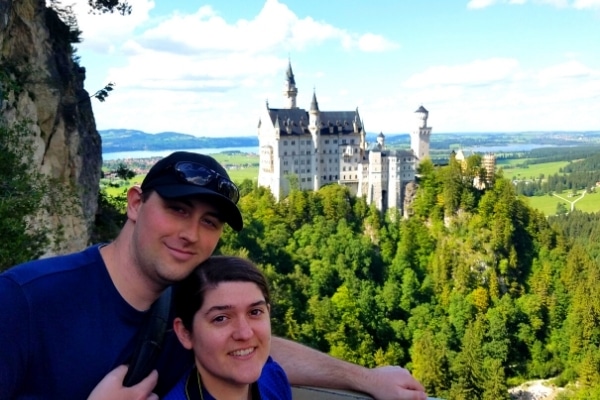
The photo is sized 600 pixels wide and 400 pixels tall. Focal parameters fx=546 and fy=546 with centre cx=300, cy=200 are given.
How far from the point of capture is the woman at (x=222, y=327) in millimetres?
2250

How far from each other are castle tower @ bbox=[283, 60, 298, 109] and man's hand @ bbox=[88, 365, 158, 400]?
6831cm

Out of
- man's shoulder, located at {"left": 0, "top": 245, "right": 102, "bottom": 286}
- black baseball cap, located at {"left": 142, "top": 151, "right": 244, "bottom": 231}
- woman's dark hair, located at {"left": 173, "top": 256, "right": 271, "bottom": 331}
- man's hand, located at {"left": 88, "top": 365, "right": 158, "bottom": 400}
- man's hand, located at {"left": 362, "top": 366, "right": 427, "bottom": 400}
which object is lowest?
man's hand, located at {"left": 362, "top": 366, "right": 427, "bottom": 400}

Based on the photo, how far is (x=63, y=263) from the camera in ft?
7.77

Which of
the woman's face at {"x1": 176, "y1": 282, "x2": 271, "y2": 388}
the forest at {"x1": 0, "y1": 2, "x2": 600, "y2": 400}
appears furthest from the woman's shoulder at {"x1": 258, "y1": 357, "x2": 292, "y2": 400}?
the forest at {"x1": 0, "y1": 2, "x2": 600, "y2": 400}

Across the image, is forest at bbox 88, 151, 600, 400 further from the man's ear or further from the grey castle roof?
the man's ear

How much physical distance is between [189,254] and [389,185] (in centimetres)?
5700

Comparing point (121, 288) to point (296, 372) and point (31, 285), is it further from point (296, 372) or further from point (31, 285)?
point (296, 372)

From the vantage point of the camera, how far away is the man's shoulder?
Result: 219 centimetres

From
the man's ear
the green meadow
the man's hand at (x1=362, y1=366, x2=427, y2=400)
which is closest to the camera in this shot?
the man's ear

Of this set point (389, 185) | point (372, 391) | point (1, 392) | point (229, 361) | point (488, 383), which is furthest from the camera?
point (389, 185)

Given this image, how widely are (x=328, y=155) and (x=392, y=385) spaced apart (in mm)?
60573

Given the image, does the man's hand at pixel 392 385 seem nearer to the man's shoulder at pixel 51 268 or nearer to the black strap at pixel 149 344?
the black strap at pixel 149 344

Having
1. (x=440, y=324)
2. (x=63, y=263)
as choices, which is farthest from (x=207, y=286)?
(x=440, y=324)

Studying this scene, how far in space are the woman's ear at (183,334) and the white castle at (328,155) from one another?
186ft
